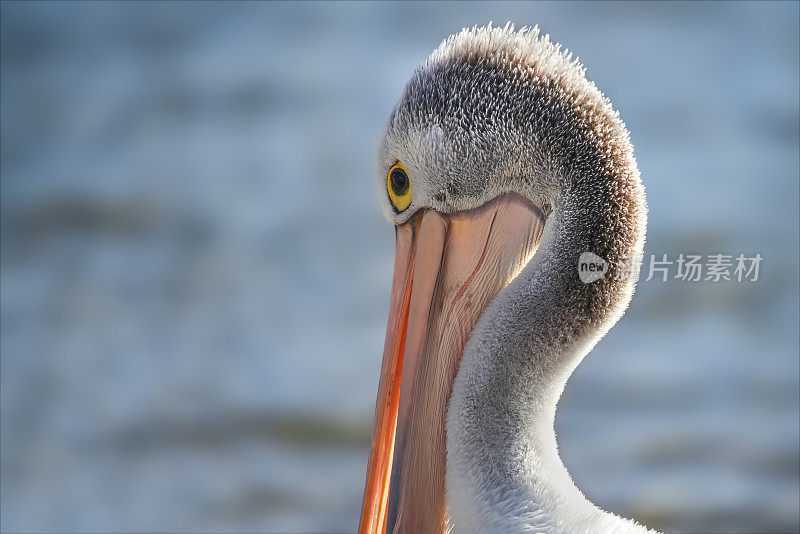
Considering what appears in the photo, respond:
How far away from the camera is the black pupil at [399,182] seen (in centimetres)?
232

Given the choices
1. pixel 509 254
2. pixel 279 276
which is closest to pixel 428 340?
pixel 509 254

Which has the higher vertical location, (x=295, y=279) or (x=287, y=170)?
(x=287, y=170)

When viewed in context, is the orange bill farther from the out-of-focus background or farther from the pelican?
the out-of-focus background

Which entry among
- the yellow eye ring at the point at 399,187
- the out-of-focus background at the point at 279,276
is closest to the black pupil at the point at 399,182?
the yellow eye ring at the point at 399,187

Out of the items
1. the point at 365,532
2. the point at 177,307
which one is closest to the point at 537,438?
the point at 365,532

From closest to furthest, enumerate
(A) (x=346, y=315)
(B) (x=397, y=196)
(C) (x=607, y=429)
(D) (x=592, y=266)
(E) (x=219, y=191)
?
1. (D) (x=592, y=266)
2. (B) (x=397, y=196)
3. (C) (x=607, y=429)
4. (A) (x=346, y=315)
5. (E) (x=219, y=191)

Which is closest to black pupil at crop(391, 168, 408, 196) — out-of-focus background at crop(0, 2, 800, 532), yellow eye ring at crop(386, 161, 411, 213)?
yellow eye ring at crop(386, 161, 411, 213)

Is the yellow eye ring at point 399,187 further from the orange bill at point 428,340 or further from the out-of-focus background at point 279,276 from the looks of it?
the out-of-focus background at point 279,276

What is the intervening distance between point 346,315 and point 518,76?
10.7 feet

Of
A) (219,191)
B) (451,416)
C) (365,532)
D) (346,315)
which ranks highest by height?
(219,191)

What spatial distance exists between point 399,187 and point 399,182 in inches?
0.5

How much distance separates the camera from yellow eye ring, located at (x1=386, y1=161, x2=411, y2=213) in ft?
7.59

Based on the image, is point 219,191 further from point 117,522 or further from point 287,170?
point 117,522

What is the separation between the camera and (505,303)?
2150 mm
